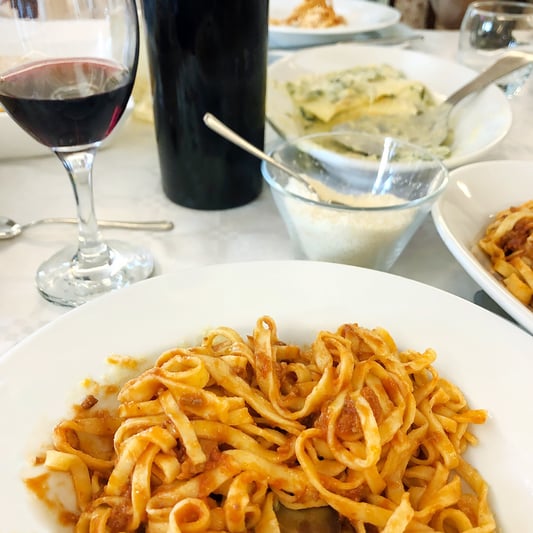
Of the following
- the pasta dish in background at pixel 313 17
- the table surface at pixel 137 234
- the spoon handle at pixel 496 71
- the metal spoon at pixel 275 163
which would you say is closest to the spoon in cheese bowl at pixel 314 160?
the metal spoon at pixel 275 163

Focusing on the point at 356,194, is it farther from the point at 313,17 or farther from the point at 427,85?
the point at 313,17

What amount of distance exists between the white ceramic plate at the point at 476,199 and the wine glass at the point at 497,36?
29.9 inches

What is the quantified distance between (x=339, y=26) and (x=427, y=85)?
72 cm

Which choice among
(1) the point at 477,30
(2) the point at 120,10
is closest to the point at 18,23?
(2) the point at 120,10

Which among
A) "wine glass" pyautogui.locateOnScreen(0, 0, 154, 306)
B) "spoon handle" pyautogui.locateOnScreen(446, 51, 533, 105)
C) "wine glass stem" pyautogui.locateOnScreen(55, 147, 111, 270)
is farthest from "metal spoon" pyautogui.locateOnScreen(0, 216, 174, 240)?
"spoon handle" pyautogui.locateOnScreen(446, 51, 533, 105)

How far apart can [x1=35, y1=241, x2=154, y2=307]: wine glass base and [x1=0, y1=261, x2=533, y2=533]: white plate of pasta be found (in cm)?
15

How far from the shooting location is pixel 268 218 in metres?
1.23

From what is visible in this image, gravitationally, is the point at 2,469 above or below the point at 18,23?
below

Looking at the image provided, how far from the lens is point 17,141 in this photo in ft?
4.33

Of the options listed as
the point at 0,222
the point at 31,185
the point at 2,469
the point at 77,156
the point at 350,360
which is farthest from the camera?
the point at 31,185

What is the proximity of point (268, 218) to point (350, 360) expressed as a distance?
53 centimetres

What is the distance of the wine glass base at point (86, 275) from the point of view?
96cm

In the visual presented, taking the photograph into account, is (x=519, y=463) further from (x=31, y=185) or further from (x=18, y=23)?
(x=31, y=185)

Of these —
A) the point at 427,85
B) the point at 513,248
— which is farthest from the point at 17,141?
the point at 427,85
